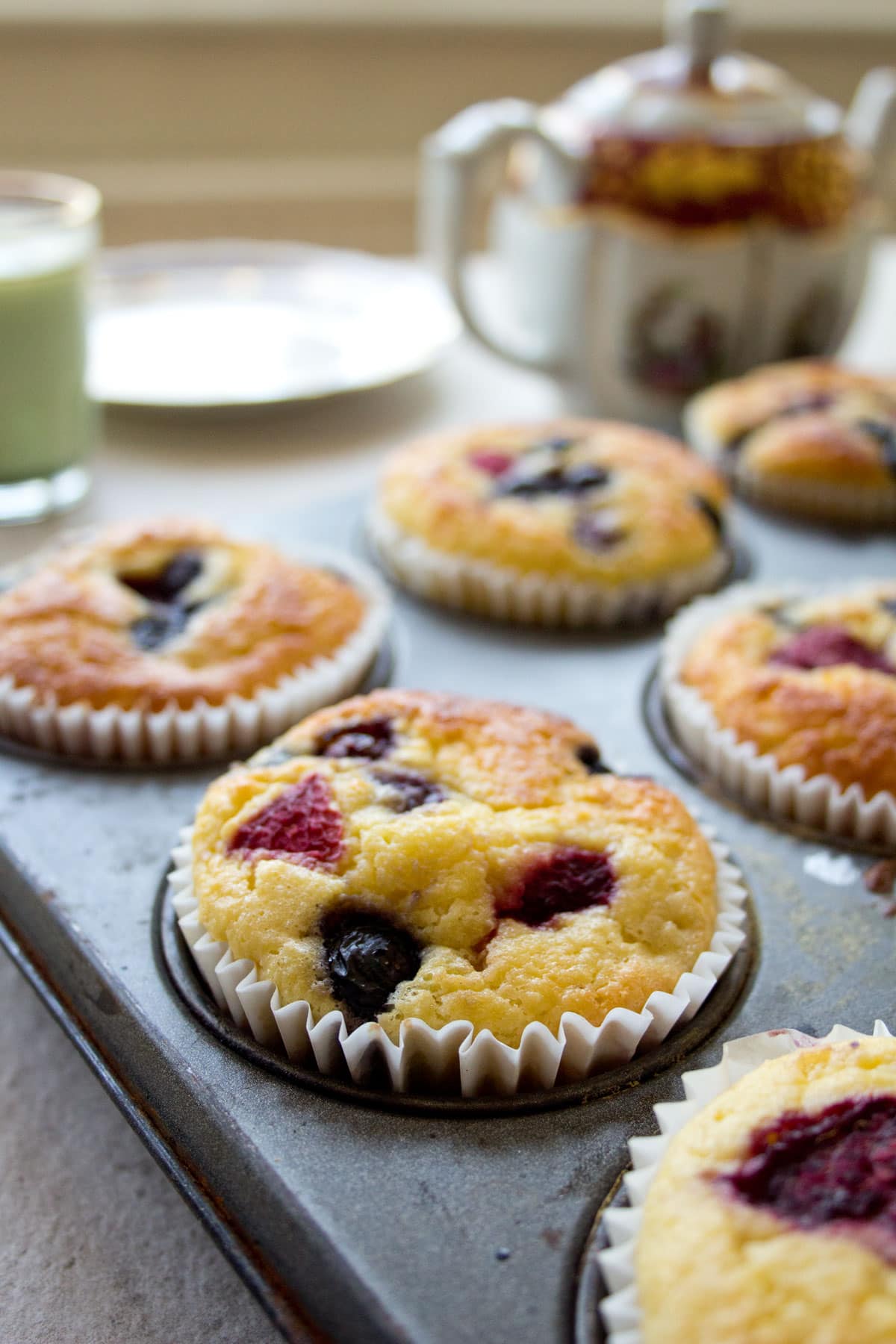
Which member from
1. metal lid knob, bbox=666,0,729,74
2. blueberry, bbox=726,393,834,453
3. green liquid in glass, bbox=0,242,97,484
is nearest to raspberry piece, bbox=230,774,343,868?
green liquid in glass, bbox=0,242,97,484

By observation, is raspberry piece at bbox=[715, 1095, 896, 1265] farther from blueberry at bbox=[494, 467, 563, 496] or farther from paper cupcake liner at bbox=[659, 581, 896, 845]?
blueberry at bbox=[494, 467, 563, 496]

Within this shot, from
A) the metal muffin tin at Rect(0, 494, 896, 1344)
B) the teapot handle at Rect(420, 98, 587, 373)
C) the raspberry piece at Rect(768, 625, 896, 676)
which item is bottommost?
the metal muffin tin at Rect(0, 494, 896, 1344)

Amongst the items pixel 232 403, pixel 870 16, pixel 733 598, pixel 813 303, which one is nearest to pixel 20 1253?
pixel 733 598

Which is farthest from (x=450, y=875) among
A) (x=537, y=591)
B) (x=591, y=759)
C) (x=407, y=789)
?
(x=537, y=591)

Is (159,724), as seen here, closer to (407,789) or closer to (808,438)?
(407,789)

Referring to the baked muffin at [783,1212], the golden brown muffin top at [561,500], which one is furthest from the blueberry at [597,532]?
the baked muffin at [783,1212]

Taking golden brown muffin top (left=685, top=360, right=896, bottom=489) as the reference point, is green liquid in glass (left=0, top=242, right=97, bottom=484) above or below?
above

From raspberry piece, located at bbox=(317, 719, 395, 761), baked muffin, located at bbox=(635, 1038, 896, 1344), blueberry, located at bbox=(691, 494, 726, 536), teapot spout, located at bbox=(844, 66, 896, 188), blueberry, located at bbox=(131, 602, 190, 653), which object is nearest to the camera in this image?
baked muffin, located at bbox=(635, 1038, 896, 1344)

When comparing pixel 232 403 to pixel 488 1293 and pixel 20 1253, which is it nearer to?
pixel 20 1253
